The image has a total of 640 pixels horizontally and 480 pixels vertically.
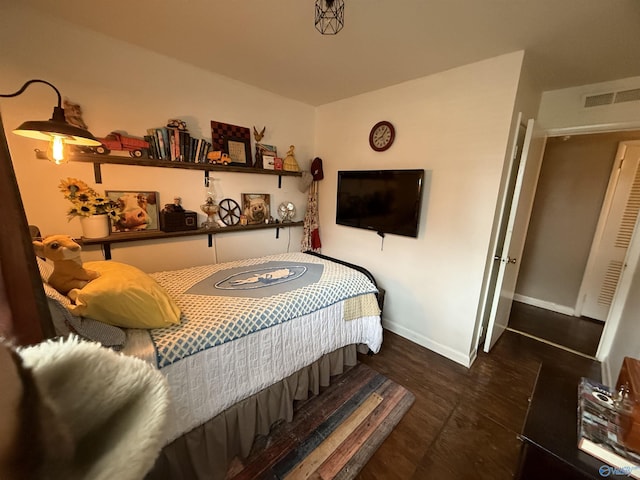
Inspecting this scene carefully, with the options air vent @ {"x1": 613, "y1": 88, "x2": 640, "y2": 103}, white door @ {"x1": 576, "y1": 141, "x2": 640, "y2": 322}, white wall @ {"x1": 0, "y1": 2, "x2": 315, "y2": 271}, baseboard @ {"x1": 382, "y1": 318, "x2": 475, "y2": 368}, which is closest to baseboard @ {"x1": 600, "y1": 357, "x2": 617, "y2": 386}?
baseboard @ {"x1": 382, "y1": 318, "x2": 475, "y2": 368}

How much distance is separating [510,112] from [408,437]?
2.33 metres

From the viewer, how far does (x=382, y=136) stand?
101 inches

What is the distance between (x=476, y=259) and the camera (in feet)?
6.81

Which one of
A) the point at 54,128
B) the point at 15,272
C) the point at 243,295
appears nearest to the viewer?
the point at 15,272

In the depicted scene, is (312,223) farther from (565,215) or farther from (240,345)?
(565,215)

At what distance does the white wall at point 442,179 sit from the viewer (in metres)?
1.93

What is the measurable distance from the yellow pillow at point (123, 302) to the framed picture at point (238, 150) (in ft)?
5.13

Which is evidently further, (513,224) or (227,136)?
(227,136)

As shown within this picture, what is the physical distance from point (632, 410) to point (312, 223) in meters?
2.76

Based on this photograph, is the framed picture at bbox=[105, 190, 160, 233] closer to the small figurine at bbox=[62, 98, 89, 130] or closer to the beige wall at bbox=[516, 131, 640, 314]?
the small figurine at bbox=[62, 98, 89, 130]

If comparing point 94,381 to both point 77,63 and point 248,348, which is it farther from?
point 77,63

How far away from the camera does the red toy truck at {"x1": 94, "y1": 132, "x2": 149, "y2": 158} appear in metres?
1.86

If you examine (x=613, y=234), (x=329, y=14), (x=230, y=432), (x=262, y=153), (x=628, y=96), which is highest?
(x=329, y=14)

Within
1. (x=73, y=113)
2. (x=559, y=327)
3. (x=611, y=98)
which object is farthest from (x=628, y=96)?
(x=73, y=113)
